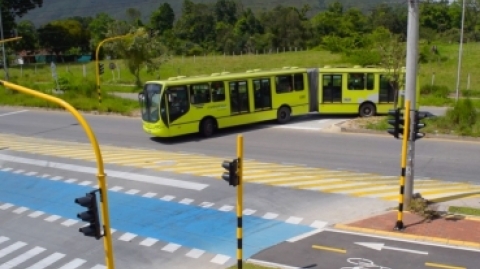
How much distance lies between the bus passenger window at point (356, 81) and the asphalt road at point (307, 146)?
7.72ft

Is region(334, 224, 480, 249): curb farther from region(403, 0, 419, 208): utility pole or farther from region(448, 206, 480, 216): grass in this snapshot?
region(448, 206, 480, 216): grass

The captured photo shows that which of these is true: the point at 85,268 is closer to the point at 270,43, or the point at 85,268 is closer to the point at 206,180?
the point at 206,180

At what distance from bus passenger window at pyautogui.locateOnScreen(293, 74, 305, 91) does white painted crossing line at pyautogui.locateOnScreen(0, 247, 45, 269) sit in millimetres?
16417

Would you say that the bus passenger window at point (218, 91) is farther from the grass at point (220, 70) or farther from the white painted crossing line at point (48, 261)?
the white painted crossing line at point (48, 261)

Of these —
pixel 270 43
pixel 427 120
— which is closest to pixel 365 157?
pixel 427 120

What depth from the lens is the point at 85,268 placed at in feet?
37.5

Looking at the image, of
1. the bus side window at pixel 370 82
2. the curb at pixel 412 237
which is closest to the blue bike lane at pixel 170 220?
the curb at pixel 412 237

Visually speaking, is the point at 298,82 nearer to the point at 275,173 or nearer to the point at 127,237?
the point at 275,173

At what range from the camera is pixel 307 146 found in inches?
856

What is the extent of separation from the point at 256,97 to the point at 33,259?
1506 centimetres

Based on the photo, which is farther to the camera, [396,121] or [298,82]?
[298,82]

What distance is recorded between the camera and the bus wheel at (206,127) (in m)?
24.0

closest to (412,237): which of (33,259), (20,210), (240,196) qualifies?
(240,196)

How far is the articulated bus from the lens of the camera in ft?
75.7
